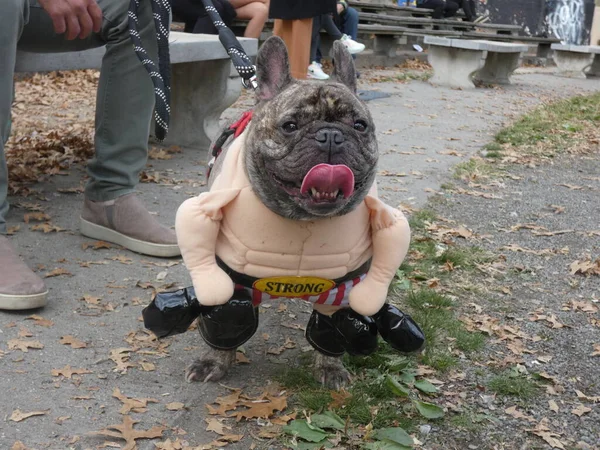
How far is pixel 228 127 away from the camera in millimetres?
3031

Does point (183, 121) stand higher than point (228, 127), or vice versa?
point (228, 127)

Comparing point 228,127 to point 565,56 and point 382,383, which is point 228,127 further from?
point 565,56

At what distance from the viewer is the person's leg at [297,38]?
6855 millimetres

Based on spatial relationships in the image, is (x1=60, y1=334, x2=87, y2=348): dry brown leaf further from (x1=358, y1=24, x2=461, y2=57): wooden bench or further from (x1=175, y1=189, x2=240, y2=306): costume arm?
(x1=358, y1=24, x2=461, y2=57): wooden bench

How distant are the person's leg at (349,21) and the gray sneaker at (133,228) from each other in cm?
830

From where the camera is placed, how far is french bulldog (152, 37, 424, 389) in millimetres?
2207

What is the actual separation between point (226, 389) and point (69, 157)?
10.9 feet

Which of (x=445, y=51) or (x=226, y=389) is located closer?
(x=226, y=389)

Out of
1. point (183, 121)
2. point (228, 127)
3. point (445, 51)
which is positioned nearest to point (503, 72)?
point (445, 51)

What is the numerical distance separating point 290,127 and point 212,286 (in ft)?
1.75

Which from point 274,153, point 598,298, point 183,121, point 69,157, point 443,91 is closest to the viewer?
point 274,153

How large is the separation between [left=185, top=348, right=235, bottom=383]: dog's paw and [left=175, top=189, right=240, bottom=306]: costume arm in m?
0.41

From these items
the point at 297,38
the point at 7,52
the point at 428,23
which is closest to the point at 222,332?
the point at 7,52

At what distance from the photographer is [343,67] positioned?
2508mm
